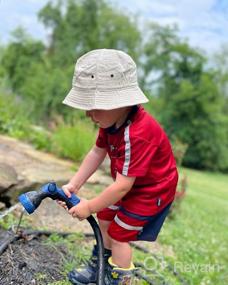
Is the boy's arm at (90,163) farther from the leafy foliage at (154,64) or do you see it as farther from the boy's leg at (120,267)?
the leafy foliage at (154,64)

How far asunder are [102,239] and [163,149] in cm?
55

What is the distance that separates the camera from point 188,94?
2780 centimetres

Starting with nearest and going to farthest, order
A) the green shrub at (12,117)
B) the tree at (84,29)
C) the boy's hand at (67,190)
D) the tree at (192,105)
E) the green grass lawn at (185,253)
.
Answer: the boy's hand at (67,190), the green grass lawn at (185,253), the green shrub at (12,117), the tree at (192,105), the tree at (84,29)

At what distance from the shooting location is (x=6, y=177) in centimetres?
339

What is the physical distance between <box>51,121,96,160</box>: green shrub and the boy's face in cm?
470

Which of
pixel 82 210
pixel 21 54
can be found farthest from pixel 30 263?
pixel 21 54

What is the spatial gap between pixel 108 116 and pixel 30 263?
35.5 inches

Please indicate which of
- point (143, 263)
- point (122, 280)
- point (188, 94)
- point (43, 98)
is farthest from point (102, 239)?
point (188, 94)

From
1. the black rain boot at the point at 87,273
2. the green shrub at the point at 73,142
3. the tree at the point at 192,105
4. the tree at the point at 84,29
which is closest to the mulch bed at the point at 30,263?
the black rain boot at the point at 87,273

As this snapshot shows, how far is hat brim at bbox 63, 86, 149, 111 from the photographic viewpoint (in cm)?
212

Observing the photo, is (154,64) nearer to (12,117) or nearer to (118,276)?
(12,117)

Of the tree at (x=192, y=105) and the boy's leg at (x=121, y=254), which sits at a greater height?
the boy's leg at (x=121, y=254)

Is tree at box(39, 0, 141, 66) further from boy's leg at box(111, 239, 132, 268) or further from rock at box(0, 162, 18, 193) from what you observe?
boy's leg at box(111, 239, 132, 268)

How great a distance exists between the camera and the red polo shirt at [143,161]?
215 centimetres
